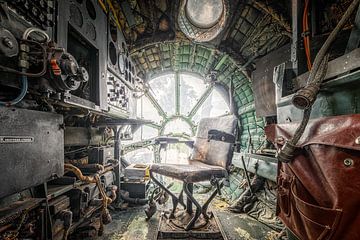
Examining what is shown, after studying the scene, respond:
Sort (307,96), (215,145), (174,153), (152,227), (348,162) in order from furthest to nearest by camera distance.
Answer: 1. (174,153)
2. (215,145)
3. (152,227)
4. (307,96)
5. (348,162)

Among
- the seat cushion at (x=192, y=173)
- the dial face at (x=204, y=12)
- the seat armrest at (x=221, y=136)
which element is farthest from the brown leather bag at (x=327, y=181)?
the dial face at (x=204, y=12)

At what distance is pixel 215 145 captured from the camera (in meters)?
2.59

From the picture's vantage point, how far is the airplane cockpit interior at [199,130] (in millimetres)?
902

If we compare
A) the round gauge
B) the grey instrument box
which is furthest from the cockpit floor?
the round gauge

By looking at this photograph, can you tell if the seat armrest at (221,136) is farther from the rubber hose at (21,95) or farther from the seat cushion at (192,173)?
the rubber hose at (21,95)

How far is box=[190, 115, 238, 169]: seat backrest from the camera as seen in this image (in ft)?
7.62

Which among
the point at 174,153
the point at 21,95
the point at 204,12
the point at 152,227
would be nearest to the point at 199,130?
the point at 152,227

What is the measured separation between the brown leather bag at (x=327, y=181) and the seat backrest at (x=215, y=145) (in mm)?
1173

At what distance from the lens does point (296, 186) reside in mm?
1035

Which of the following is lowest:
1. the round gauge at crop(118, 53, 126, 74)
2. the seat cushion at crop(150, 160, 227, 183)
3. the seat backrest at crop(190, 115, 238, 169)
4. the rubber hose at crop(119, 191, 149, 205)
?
the rubber hose at crop(119, 191, 149, 205)

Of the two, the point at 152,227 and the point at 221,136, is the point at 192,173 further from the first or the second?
the point at 152,227

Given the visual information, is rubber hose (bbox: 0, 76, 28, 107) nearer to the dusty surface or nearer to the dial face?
the dusty surface

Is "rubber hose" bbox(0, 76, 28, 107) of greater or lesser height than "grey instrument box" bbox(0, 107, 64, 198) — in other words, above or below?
above

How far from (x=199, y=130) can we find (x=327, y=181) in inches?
87.1
